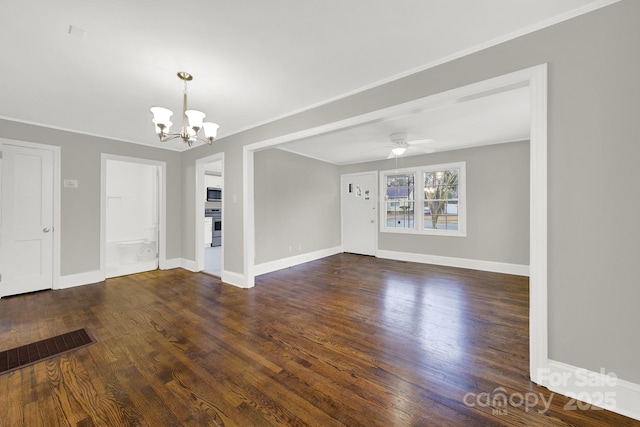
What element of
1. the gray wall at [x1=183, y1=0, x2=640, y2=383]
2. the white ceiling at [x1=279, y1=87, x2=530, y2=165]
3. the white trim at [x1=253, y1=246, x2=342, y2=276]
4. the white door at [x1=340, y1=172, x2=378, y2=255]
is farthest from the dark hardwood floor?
the white door at [x1=340, y1=172, x2=378, y2=255]

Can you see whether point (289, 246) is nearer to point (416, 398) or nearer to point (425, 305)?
point (425, 305)

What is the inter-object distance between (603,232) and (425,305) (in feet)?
6.35

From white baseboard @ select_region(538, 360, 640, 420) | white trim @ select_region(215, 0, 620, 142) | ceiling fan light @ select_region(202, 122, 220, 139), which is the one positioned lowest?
white baseboard @ select_region(538, 360, 640, 420)

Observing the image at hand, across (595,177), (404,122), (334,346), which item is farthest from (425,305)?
(404,122)

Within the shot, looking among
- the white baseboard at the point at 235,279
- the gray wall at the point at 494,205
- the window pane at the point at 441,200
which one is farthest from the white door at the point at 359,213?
the white baseboard at the point at 235,279

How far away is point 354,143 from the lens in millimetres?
4652

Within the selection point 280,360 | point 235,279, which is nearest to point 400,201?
point 235,279

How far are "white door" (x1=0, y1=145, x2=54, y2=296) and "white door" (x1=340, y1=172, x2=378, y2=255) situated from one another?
5.71 metres

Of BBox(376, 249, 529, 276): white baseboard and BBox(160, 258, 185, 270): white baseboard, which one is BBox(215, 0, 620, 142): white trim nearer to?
BBox(376, 249, 529, 276): white baseboard

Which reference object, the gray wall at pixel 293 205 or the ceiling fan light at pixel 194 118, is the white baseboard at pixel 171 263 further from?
the ceiling fan light at pixel 194 118

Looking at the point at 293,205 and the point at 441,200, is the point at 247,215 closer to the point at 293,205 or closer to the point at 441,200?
the point at 293,205

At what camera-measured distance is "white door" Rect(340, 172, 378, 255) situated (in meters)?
6.28

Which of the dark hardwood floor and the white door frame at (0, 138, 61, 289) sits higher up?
Result: the white door frame at (0, 138, 61, 289)

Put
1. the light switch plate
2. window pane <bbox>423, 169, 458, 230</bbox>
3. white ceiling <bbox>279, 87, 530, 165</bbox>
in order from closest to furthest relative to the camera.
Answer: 1. white ceiling <bbox>279, 87, 530, 165</bbox>
2. the light switch plate
3. window pane <bbox>423, 169, 458, 230</bbox>
